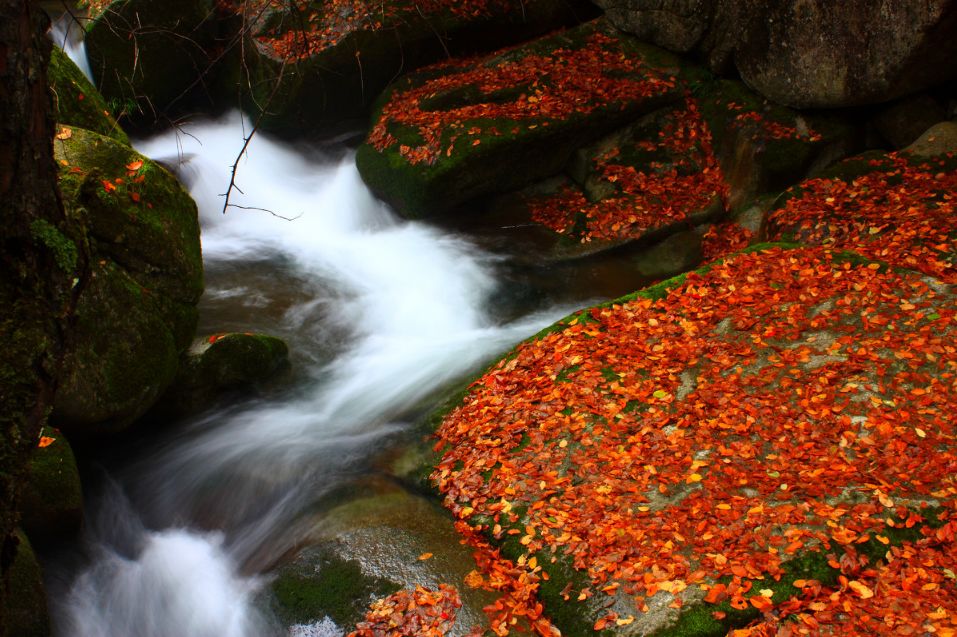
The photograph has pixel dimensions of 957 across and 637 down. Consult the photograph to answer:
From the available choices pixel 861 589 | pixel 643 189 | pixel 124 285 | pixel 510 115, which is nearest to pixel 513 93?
pixel 510 115

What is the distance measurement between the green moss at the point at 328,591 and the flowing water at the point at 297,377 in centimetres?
13

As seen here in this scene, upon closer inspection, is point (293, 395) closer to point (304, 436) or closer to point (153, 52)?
point (304, 436)

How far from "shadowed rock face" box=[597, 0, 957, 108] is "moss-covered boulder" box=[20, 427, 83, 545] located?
32.5ft

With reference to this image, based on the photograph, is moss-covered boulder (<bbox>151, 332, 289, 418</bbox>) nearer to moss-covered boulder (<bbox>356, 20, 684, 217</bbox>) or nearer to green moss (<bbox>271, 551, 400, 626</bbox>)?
green moss (<bbox>271, 551, 400, 626</bbox>)

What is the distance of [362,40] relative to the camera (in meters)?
12.2

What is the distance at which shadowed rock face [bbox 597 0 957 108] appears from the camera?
862 centimetres

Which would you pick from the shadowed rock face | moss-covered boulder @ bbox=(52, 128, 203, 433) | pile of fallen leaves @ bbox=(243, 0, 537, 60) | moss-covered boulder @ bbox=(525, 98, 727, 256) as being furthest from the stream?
the shadowed rock face

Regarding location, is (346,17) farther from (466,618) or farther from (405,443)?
(466,618)

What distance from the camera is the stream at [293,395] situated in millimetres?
5238

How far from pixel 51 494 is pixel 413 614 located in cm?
286

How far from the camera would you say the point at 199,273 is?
23.6 feet

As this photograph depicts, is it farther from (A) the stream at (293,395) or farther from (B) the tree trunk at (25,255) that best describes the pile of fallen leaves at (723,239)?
(B) the tree trunk at (25,255)

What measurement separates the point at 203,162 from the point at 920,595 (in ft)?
38.5

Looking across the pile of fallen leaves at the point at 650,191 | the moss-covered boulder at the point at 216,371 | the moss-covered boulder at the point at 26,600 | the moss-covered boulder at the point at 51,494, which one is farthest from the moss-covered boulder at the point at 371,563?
the pile of fallen leaves at the point at 650,191
